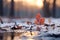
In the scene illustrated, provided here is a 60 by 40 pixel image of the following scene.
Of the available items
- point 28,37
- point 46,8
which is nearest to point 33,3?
point 46,8

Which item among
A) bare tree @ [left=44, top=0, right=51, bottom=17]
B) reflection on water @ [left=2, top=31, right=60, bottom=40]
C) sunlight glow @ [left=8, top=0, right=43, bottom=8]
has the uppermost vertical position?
sunlight glow @ [left=8, top=0, right=43, bottom=8]

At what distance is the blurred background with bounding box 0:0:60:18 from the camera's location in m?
3.35

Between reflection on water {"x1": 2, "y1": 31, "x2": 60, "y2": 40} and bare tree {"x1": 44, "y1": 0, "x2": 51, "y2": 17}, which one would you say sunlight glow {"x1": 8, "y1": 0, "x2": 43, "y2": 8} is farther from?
reflection on water {"x1": 2, "y1": 31, "x2": 60, "y2": 40}

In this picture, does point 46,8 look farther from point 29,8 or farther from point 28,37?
point 28,37

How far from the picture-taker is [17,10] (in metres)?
3.38

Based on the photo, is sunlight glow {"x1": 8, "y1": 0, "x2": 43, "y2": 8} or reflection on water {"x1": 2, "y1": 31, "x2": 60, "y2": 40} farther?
sunlight glow {"x1": 8, "y1": 0, "x2": 43, "y2": 8}

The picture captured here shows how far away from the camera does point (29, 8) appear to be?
338 centimetres

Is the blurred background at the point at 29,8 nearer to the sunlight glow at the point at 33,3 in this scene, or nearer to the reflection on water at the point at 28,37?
the sunlight glow at the point at 33,3

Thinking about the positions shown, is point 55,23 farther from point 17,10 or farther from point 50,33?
point 17,10

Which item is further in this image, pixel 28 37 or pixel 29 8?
pixel 29 8

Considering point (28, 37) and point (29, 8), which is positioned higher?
point (29, 8)

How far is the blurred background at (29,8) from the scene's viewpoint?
3353 mm

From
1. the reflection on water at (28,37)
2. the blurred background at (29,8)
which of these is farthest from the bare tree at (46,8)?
the reflection on water at (28,37)

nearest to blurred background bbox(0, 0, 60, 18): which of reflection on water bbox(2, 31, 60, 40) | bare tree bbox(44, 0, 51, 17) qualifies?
bare tree bbox(44, 0, 51, 17)
